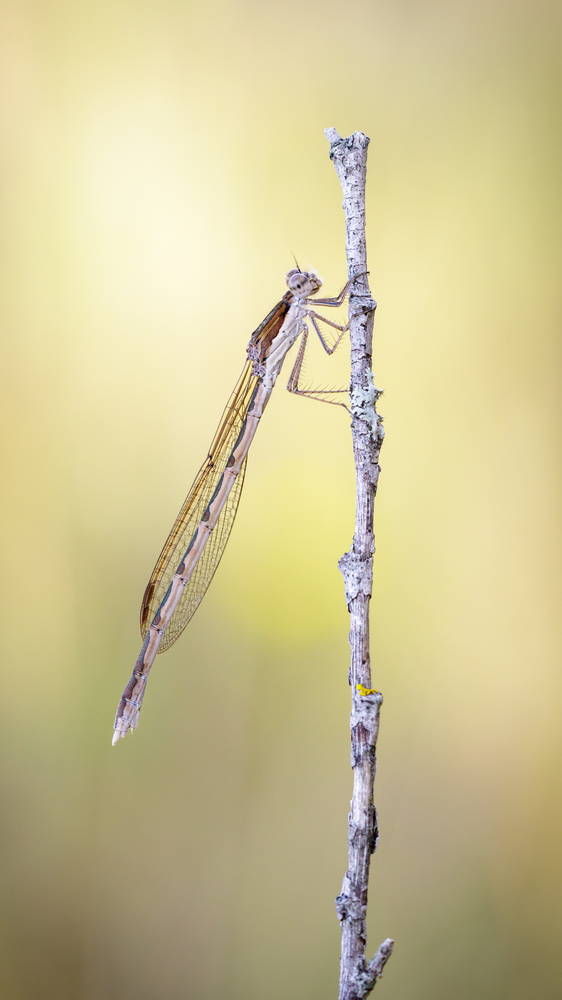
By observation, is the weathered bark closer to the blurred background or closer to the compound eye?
the compound eye

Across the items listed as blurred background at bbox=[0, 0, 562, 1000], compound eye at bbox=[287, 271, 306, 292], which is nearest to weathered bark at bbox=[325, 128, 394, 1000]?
compound eye at bbox=[287, 271, 306, 292]

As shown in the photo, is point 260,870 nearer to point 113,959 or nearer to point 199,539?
point 113,959

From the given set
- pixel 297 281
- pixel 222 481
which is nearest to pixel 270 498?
pixel 222 481

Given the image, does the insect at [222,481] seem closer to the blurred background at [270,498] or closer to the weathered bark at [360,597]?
Answer: the weathered bark at [360,597]

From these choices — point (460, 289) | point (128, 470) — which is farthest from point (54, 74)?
point (460, 289)

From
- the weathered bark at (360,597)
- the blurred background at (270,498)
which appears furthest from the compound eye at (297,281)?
the blurred background at (270,498)
